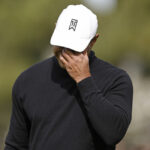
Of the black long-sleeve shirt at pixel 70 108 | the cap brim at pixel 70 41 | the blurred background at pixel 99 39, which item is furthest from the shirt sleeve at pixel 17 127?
the blurred background at pixel 99 39

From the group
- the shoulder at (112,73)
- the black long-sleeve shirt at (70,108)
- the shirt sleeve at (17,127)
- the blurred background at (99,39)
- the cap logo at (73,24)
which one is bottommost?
the blurred background at (99,39)

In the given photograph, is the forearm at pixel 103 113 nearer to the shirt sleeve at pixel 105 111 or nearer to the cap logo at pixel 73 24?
the shirt sleeve at pixel 105 111

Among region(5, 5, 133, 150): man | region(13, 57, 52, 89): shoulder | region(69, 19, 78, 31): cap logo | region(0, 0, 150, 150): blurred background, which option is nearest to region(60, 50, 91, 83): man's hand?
region(5, 5, 133, 150): man

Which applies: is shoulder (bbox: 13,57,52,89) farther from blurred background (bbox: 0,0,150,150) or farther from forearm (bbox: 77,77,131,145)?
blurred background (bbox: 0,0,150,150)

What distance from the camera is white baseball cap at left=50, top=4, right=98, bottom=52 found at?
3330mm

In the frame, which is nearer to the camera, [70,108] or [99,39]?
[70,108]

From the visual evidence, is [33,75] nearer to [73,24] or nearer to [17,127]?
[17,127]

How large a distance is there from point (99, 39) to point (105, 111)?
14.8 metres

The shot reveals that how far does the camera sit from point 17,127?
3.66 metres

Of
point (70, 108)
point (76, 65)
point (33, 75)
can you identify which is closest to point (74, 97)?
point (70, 108)

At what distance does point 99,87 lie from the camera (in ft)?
11.2

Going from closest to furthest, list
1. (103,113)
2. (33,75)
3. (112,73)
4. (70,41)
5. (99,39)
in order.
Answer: (103,113), (70,41), (112,73), (33,75), (99,39)

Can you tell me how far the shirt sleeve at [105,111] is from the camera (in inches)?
126

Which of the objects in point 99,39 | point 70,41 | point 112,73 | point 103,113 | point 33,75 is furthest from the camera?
point 99,39
